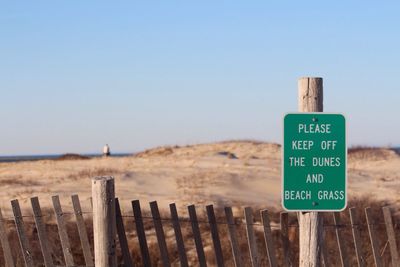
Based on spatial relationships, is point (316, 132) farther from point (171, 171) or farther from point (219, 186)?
point (171, 171)

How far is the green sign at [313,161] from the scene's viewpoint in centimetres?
541

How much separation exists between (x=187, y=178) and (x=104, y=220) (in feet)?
65.6

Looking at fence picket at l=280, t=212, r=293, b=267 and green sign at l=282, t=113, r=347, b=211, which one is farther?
fence picket at l=280, t=212, r=293, b=267

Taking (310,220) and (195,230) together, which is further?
(195,230)

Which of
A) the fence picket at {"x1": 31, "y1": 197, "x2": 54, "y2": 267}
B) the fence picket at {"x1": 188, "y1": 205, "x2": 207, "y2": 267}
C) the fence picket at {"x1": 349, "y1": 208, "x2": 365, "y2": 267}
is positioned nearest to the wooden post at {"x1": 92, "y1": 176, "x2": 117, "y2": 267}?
the fence picket at {"x1": 188, "y1": 205, "x2": 207, "y2": 267}

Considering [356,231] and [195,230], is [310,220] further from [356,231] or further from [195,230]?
[356,231]

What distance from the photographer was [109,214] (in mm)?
6789

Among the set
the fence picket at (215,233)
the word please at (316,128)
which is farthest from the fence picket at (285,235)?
Answer: the word please at (316,128)

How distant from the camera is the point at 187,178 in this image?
87.8 ft

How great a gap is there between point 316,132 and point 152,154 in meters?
33.9

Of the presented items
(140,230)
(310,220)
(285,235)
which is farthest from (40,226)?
(310,220)

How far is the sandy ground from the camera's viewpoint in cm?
2161

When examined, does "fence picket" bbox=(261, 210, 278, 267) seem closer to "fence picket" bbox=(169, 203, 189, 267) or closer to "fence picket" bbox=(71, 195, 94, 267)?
"fence picket" bbox=(169, 203, 189, 267)

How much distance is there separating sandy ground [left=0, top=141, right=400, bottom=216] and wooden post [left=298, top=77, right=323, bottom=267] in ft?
39.5
